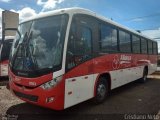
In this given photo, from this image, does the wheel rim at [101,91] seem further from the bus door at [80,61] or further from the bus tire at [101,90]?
the bus door at [80,61]

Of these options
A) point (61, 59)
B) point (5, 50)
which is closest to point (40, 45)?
point (61, 59)

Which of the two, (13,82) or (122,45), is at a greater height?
(122,45)

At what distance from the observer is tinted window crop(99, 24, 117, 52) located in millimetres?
7230

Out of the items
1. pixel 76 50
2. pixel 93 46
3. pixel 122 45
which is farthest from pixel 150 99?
pixel 76 50

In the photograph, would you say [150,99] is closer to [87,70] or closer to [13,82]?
[87,70]

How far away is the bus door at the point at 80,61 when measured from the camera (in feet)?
17.7

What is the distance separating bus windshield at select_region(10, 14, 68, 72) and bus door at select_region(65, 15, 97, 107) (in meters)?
0.31

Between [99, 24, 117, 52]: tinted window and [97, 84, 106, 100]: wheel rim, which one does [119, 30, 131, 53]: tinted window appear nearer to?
[99, 24, 117, 52]: tinted window

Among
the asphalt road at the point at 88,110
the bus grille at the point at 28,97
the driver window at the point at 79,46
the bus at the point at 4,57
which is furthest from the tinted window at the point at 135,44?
the bus at the point at 4,57

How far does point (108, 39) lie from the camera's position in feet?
25.2

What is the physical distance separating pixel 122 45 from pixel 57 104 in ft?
16.3

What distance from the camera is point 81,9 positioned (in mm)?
6066

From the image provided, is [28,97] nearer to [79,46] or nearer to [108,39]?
[79,46]

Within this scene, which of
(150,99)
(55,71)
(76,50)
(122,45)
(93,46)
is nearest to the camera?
(55,71)
